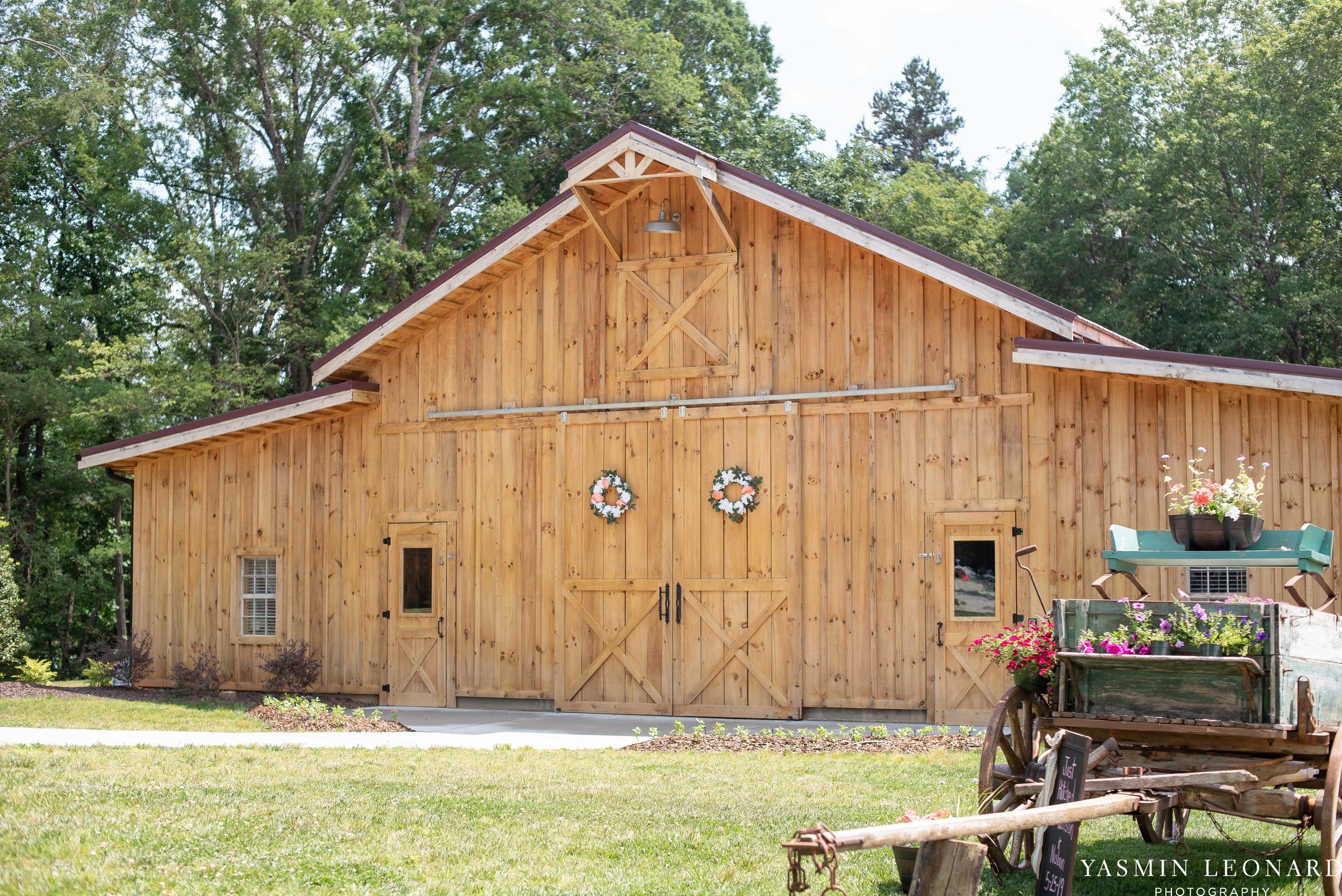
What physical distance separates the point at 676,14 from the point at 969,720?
26050 millimetres

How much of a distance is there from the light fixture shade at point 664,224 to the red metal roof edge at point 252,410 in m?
4.09

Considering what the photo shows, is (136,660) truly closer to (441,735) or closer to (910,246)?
→ (441,735)

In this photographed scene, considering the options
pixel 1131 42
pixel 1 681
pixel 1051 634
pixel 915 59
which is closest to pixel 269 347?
pixel 1 681

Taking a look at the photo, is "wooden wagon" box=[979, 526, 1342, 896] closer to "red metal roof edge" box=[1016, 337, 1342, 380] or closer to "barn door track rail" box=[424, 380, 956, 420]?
"red metal roof edge" box=[1016, 337, 1342, 380]

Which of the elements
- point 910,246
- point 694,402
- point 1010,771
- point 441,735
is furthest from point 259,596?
point 1010,771

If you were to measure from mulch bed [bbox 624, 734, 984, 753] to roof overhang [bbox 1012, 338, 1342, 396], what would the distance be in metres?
3.70

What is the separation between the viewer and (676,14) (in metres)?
34.8

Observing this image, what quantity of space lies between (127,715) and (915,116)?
4513 cm

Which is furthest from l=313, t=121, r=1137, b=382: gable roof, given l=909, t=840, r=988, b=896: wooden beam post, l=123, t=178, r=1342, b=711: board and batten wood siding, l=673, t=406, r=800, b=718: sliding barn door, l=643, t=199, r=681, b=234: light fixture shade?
l=909, t=840, r=988, b=896: wooden beam post

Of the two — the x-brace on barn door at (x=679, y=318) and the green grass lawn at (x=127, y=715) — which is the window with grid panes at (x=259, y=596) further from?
the x-brace on barn door at (x=679, y=318)

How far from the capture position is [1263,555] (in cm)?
678

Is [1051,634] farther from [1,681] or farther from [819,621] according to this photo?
[1,681]

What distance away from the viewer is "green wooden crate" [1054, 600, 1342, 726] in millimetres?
5848

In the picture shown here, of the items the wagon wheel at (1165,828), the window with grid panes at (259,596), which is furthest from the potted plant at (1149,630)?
the window with grid panes at (259,596)
